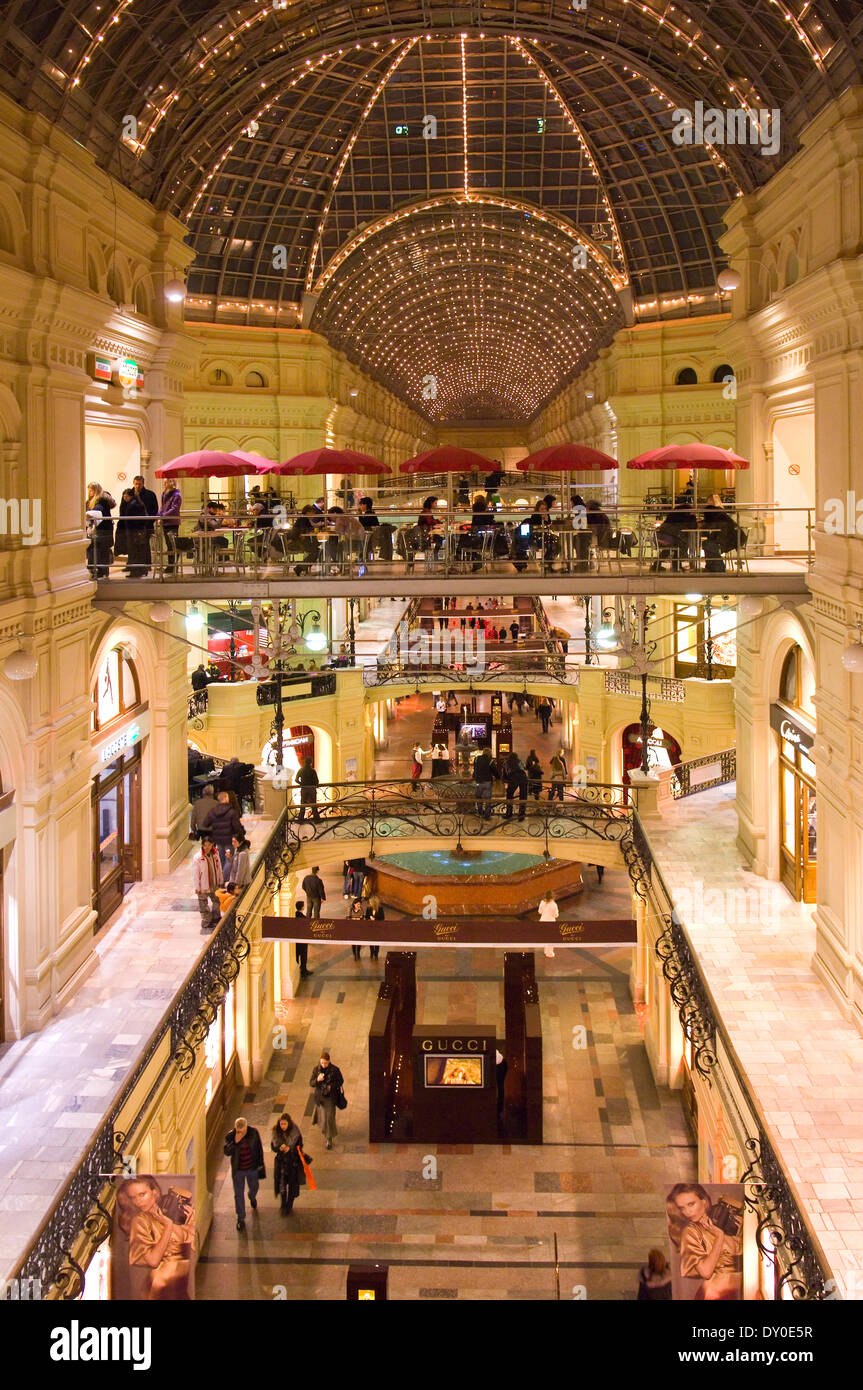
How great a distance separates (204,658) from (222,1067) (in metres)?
18.5

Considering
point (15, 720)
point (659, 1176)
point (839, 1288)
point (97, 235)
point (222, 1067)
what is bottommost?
point (659, 1176)

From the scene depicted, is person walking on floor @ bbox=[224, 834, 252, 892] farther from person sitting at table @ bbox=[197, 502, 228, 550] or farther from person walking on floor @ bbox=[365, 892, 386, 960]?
person walking on floor @ bbox=[365, 892, 386, 960]

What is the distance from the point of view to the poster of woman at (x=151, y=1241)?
992cm

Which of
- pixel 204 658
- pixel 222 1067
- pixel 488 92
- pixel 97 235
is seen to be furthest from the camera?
pixel 204 658

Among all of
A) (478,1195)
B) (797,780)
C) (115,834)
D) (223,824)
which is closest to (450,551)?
(223,824)

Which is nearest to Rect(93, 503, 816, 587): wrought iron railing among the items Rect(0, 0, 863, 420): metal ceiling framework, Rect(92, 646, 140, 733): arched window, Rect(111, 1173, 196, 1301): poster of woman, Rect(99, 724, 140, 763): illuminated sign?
Rect(92, 646, 140, 733): arched window

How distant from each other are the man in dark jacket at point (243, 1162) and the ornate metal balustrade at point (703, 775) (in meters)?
12.4

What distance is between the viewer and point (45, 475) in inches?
579

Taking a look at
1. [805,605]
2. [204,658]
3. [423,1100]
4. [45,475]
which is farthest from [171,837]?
[204,658]

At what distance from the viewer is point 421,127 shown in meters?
34.1

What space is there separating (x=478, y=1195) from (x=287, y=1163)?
2808 millimetres

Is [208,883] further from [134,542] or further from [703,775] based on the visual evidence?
[703,775]

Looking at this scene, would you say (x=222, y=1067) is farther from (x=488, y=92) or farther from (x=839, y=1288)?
(x=488, y=92)

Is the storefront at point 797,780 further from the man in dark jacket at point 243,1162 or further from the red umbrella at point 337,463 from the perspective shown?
the man in dark jacket at point 243,1162
